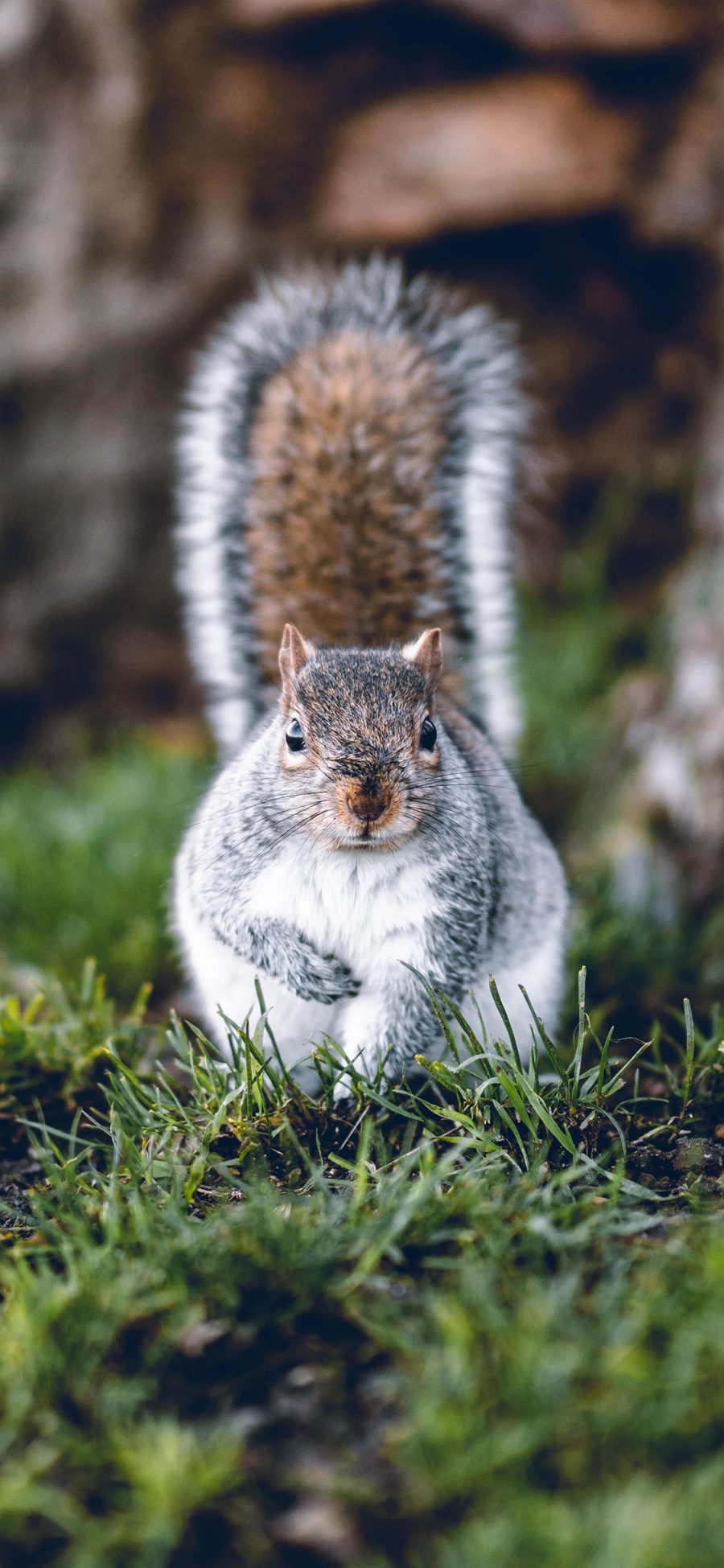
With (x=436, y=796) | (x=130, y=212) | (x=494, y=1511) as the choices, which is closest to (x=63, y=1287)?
(x=494, y=1511)

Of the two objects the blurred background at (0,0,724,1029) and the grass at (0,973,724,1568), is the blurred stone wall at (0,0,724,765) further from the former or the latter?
the grass at (0,973,724,1568)

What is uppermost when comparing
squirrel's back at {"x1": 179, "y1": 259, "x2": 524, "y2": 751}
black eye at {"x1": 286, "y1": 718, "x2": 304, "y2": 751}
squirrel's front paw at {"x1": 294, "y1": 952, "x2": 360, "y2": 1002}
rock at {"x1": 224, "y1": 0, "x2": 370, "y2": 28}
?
rock at {"x1": 224, "y1": 0, "x2": 370, "y2": 28}

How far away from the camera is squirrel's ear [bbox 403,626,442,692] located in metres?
2.24

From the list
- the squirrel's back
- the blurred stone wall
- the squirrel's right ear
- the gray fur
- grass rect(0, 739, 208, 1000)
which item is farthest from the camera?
the blurred stone wall

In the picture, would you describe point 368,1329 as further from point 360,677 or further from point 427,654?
point 427,654

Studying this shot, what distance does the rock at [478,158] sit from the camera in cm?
448

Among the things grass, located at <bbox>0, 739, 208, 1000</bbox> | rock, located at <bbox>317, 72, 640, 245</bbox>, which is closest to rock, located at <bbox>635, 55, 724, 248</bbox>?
rock, located at <bbox>317, 72, 640, 245</bbox>

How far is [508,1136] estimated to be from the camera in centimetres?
212

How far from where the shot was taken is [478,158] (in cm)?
453

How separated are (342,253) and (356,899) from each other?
3507mm

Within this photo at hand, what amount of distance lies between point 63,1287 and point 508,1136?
0.81 meters

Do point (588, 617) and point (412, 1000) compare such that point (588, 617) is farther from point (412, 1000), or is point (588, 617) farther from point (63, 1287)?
point (63, 1287)

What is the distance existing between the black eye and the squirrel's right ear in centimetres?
6

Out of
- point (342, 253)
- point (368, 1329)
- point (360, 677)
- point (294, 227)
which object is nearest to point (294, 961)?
point (360, 677)
